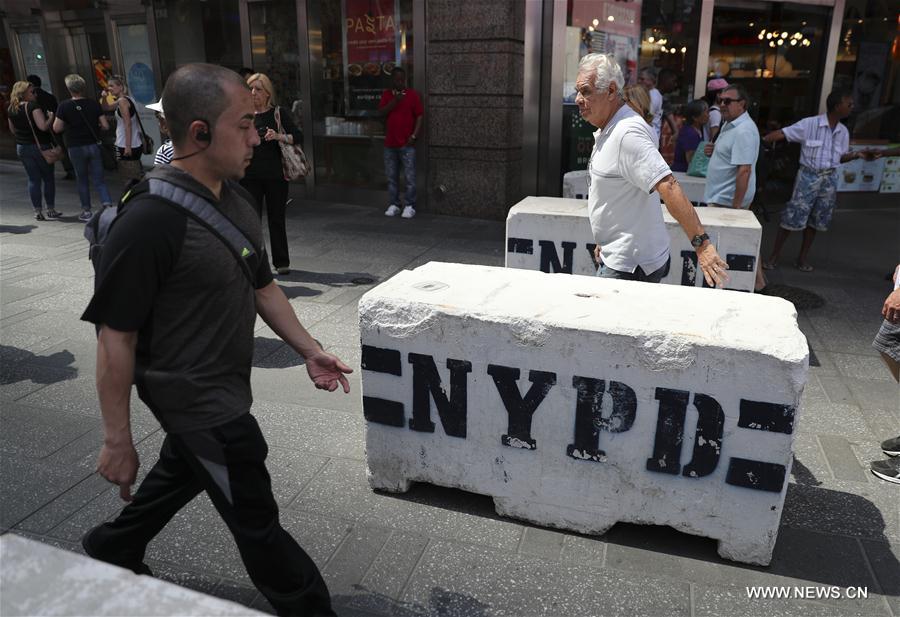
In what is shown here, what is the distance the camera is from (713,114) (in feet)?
27.0

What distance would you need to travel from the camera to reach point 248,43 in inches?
425

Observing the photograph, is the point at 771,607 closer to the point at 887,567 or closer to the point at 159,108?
the point at 887,567

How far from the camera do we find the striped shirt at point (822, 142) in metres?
6.73

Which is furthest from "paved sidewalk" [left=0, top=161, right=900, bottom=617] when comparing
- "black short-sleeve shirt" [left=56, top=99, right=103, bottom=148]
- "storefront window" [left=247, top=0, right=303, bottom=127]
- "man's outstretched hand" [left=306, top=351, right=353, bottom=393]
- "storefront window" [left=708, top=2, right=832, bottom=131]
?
"storefront window" [left=247, top=0, right=303, bottom=127]

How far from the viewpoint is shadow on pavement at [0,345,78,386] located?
4.39 m

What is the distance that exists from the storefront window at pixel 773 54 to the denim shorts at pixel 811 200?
3457 mm

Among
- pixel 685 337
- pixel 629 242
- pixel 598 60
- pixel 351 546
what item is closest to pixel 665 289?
pixel 629 242

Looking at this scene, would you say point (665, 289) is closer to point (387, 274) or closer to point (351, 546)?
point (351, 546)

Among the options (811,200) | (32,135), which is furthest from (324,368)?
(32,135)

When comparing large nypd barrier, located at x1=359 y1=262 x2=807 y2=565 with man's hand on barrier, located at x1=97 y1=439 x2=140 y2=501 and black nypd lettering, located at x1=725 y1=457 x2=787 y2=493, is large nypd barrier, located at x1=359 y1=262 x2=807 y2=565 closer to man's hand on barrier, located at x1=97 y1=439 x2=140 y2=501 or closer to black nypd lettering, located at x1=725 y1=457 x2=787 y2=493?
black nypd lettering, located at x1=725 y1=457 x2=787 y2=493

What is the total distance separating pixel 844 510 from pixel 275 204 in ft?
16.5

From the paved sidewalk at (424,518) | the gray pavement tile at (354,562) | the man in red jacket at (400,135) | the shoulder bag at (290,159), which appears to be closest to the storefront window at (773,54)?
the man in red jacket at (400,135)

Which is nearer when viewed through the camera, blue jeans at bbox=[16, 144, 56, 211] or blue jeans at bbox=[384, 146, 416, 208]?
blue jeans at bbox=[16, 144, 56, 211]

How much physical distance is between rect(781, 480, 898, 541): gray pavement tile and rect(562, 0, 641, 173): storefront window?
22.8ft
